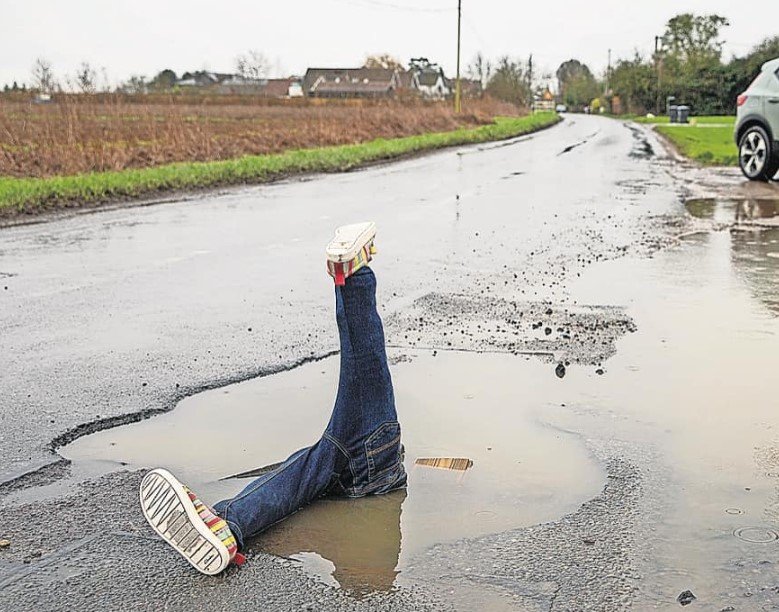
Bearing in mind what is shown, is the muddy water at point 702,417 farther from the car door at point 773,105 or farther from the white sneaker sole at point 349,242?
the car door at point 773,105

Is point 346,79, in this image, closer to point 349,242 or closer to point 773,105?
point 773,105

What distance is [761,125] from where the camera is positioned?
1580 cm

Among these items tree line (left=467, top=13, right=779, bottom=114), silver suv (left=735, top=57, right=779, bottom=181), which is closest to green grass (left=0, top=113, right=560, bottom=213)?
silver suv (left=735, top=57, right=779, bottom=181)

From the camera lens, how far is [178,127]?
72.7 feet

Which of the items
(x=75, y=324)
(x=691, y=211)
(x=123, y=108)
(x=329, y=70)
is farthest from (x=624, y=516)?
(x=329, y=70)

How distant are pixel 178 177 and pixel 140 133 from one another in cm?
362

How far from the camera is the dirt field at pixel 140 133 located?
1761cm

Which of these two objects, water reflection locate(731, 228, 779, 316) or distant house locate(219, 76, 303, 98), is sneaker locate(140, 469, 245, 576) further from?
distant house locate(219, 76, 303, 98)

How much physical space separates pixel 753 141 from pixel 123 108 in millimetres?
12251

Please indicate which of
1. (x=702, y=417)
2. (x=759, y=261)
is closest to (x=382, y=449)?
(x=702, y=417)

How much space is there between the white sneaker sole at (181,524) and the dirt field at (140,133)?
1470 centimetres

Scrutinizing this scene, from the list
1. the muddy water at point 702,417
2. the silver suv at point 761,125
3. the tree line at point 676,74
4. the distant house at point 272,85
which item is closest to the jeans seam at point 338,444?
the muddy water at point 702,417

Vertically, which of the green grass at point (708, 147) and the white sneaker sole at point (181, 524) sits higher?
the white sneaker sole at point (181, 524)

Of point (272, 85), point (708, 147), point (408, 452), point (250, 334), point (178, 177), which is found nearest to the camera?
point (408, 452)
